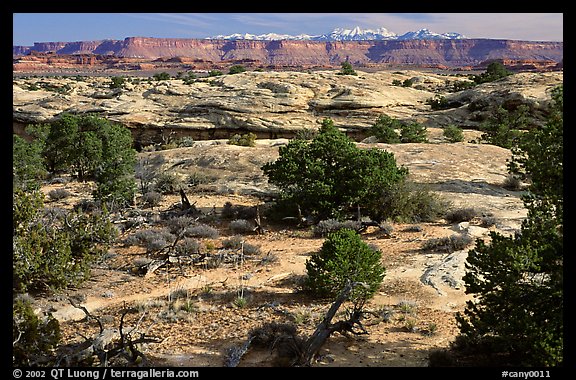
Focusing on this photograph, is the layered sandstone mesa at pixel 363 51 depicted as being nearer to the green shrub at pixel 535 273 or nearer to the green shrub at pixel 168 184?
the green shrub at pixel 168 184

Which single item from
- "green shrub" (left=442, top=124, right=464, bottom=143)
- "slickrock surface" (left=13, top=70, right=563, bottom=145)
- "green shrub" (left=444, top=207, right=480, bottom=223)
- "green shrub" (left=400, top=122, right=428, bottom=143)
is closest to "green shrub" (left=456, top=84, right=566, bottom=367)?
"green shrub" (left=444, top=207, right=480, bottom=223)

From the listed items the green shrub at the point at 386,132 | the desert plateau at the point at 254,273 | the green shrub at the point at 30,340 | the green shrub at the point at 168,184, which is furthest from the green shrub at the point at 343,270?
the green shrub at the point at 386,132

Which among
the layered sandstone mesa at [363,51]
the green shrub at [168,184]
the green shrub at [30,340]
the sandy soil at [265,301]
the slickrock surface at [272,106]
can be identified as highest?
the layered sandstone mesa at [363,51]

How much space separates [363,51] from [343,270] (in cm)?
19001

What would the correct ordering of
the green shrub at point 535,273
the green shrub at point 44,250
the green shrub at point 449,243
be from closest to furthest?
the green shrub at point 535,273 → the green shrub at point 44,250 → the green shrub at point 449,243

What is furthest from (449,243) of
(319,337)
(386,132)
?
(386,132)

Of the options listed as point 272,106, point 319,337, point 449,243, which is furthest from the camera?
point 272,106

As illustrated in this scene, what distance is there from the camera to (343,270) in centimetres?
787

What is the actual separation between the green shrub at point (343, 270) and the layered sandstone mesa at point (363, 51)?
155 m

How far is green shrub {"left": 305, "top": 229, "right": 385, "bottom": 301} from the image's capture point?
783 centimetres

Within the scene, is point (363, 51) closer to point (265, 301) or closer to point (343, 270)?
point (343, 270)

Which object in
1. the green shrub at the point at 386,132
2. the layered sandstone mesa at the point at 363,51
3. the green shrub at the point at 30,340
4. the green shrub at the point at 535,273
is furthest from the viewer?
the layered sandstone mesa at the point at 363,51

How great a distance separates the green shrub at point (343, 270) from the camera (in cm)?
783

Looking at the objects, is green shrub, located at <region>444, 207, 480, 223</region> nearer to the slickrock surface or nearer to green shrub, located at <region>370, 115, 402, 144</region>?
green shrub, located at <region>370, 115, 402, 144</region>
